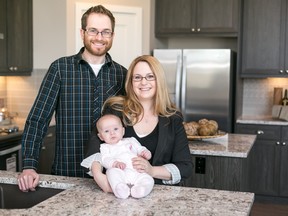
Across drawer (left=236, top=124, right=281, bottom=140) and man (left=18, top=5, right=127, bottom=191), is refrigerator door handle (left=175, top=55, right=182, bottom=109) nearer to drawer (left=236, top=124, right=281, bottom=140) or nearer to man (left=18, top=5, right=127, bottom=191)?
drawer (left=236, top=124, right=281, bottom=140)

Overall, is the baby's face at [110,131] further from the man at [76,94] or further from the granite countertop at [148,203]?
the man at [76,94]

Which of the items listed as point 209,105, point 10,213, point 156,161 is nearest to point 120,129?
point 156,161

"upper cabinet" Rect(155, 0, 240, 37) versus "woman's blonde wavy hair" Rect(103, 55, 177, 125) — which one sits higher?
"upper cabinet" Rect(155, 0, 240, 37)

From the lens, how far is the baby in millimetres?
1692

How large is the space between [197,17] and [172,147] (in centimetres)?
346

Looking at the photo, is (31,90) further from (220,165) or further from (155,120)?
(155,120)

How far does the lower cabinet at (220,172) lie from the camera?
310cm

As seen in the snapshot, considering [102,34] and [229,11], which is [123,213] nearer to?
[102,34]

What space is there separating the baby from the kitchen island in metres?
1.24

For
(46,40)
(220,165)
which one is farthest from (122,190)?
(46,40)

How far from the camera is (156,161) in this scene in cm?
205

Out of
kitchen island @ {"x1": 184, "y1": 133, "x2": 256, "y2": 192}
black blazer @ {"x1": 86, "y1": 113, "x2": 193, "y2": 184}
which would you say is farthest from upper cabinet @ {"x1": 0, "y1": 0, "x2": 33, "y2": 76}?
black blazer @ {"x1": 86, "y1": 113, "x2": 193, "y2": 184}

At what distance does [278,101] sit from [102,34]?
360cm

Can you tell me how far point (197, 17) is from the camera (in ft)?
17.4
